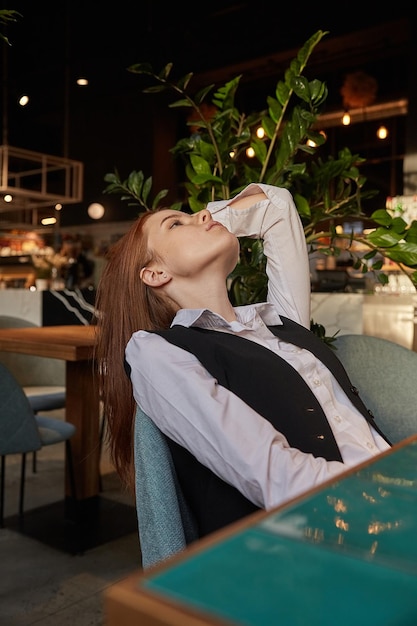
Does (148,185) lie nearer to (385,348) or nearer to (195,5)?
(385,348)

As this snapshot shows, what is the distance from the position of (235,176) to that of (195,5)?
560cm

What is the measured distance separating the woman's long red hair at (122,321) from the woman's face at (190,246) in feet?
0.10

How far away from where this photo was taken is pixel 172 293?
4.89ft

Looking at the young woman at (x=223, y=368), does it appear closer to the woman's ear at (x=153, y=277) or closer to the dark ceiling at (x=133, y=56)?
the woman's ear at (x=153, y=277)

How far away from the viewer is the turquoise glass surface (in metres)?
0.37

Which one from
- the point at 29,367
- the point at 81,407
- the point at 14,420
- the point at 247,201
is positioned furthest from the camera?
the point at 29,367

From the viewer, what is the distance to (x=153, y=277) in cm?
146

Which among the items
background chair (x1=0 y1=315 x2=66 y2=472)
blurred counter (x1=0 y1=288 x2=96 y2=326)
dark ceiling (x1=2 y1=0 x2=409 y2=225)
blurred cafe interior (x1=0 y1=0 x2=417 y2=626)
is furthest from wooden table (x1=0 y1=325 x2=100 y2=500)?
dark ceiling (x1=2 y1=0 x2=409 y2=225)

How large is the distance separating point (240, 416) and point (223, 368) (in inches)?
6.0

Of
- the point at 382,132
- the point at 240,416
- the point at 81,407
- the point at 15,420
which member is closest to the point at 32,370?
the point at 81,407

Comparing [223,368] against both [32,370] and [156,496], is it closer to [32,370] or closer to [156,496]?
[156,496]

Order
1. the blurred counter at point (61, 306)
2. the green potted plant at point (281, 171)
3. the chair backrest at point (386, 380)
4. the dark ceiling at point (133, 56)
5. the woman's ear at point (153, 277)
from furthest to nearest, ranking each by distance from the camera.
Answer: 1. the dark ceiling at point (133, 56)
2. the blurred counter at point (61, 306)
3. the green potted plant at point (281, 171)
4. the chair backrest at point (386, 380)
5. the woman's ear at point (153, 277)

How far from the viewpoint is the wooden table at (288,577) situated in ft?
1.21

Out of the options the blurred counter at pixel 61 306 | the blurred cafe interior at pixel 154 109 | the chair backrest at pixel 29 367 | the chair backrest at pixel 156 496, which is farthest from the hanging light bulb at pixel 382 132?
the chair backrest at pixel 156 496
